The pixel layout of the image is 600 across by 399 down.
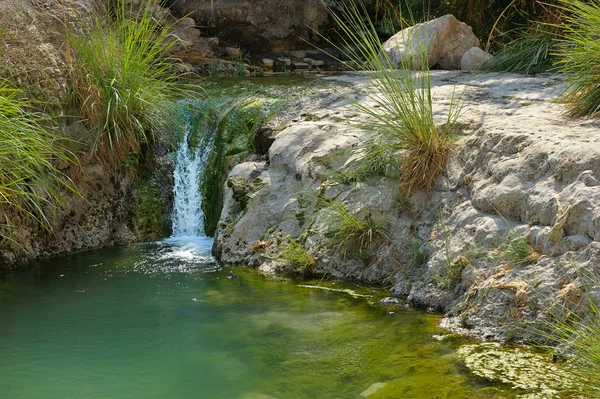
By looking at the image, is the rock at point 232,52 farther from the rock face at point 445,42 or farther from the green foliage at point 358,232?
the green foliage at point 358,232

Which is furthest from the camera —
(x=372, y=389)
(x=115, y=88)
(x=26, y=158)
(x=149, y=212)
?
(x=149, y=212)

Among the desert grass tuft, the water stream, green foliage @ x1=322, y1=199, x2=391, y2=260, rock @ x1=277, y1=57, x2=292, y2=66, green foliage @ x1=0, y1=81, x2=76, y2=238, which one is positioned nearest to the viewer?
the water stream

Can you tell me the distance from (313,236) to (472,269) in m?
1.46

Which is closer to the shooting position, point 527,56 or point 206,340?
point 206,340

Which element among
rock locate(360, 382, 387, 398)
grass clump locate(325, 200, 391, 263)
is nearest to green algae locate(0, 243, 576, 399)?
rock locate(360, 382, 387, 398)

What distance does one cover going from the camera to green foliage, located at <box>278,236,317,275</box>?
225 inches

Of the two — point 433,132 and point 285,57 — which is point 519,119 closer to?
point 433,132

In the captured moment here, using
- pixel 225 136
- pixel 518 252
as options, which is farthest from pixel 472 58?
pixel 518 252

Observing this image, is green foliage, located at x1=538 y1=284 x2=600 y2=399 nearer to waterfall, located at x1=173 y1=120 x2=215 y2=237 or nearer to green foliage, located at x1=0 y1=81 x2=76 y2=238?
green foliage, located at x1=0 y1=81 x2=76 y2=238

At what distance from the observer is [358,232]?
5578 mm

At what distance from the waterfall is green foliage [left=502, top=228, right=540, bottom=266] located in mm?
3298

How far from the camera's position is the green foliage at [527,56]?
8031 millimetres

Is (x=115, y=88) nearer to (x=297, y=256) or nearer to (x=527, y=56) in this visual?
(x=297, y=256)

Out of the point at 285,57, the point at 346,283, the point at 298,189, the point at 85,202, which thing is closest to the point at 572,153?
the point at 346,283
